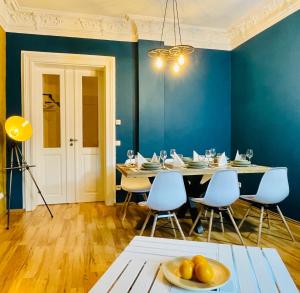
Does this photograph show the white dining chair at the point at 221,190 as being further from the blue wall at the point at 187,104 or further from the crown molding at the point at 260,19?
the crown molding at the point at 260,19

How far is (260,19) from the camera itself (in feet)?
14.6

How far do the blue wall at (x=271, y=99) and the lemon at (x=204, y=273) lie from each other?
3.13m

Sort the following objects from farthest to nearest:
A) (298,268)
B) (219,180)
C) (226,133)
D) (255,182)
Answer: (226,133), (255,182), (219,180), (298,268)

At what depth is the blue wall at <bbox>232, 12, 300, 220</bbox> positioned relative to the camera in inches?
153

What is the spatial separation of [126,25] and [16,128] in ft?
8.09

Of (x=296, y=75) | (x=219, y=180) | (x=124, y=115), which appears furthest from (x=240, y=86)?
(x=219, y=180)

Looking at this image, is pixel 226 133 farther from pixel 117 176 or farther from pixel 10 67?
pixel 10 67

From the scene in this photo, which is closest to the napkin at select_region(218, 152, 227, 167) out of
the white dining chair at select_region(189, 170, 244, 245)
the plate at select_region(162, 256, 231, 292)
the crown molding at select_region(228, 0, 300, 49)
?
the white dining chair at select_region(189, 170, 244, 245)

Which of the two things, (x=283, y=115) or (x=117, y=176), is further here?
(x=117, y=176)

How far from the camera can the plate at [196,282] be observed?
1.19 metres

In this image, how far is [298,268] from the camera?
258 cm

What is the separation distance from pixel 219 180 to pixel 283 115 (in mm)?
1749

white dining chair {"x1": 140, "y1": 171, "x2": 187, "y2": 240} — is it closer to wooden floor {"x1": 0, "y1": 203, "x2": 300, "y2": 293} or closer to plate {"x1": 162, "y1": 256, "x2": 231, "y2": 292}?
wooden floor {"x1": 0, "y1": 203, "x2": 300, "y2": 293}

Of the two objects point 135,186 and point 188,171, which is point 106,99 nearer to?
point 135,186
